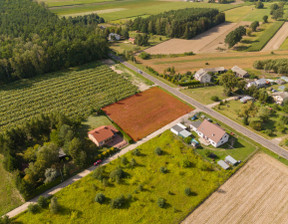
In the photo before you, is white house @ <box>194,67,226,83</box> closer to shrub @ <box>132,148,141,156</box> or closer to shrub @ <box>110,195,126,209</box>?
shrub @ <box>132,148,141,156</box>

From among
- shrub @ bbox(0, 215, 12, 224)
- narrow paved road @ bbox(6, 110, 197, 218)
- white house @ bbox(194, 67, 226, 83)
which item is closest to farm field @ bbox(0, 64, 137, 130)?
narrow paved road @ bbox(6, 110, 197, 218)

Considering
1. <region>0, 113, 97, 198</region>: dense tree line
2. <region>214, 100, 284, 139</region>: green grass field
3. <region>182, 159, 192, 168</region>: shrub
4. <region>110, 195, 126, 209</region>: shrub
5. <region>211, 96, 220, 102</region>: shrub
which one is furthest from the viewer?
<region>211, 96, 220, 102</region>: shrub

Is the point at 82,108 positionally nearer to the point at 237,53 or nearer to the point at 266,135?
the point at 266,135

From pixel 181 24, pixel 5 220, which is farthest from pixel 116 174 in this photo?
pixel 181 24

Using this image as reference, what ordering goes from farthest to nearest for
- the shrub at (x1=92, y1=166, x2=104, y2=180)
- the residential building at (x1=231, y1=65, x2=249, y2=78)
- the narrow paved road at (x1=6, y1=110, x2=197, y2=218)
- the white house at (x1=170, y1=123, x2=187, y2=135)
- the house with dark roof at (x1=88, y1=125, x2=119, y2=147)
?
the residential building at (x1=231, y1=65, x2=249, y2=78), the white house at (x1=170, y1=123, x2=187, y2=135), the house with dark roof at (x1=88, y1=125, x2=119, y2=147), the shrub at (x1=92, y1=166, x2=104, y2=180), the narrow paved road at (x1=6, y1=110, x2=197, y2=218)

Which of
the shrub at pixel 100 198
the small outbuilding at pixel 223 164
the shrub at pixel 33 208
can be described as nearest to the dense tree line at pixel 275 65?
the small outbuilding at pixel 223 164

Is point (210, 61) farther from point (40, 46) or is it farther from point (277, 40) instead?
point (40, 46)

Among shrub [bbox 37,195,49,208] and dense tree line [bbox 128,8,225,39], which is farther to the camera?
dense tree line [bbox 128,8,225,39]
